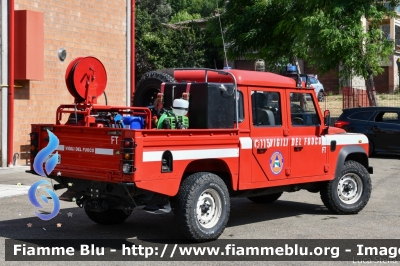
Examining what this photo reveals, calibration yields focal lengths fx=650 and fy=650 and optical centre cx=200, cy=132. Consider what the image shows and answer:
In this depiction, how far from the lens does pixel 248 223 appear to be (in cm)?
959

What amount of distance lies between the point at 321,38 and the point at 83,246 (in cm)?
1752

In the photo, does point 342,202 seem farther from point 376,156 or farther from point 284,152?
point 376,156

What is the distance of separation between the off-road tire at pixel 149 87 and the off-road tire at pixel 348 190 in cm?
304

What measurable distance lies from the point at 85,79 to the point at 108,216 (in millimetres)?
2061

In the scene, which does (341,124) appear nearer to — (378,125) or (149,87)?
(378,125)

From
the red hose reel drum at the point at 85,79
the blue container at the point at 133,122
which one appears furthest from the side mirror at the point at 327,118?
the red hose reel drum at the point at 85,79

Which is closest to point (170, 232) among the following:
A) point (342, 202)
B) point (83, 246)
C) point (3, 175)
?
point (83, 246)

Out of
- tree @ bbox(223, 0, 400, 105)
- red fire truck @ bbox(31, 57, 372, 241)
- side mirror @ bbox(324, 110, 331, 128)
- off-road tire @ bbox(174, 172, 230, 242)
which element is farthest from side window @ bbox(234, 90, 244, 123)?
tree @ bbox(223, 0, 400, 105)

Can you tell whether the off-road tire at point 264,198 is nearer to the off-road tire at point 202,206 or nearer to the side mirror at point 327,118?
the side mirror at point 327,118

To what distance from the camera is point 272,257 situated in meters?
7.47

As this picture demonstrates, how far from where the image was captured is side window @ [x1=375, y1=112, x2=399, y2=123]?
20062 millimetres

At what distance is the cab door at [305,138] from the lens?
31.3ft

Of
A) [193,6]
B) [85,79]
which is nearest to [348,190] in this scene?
[85,79]

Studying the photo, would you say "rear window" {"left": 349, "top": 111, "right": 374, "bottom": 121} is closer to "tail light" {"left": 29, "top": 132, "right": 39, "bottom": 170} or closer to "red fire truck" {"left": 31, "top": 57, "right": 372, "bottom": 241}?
"red fire truck" {"left": 31, "top": 57, "right": 372, "bottom": 241}
